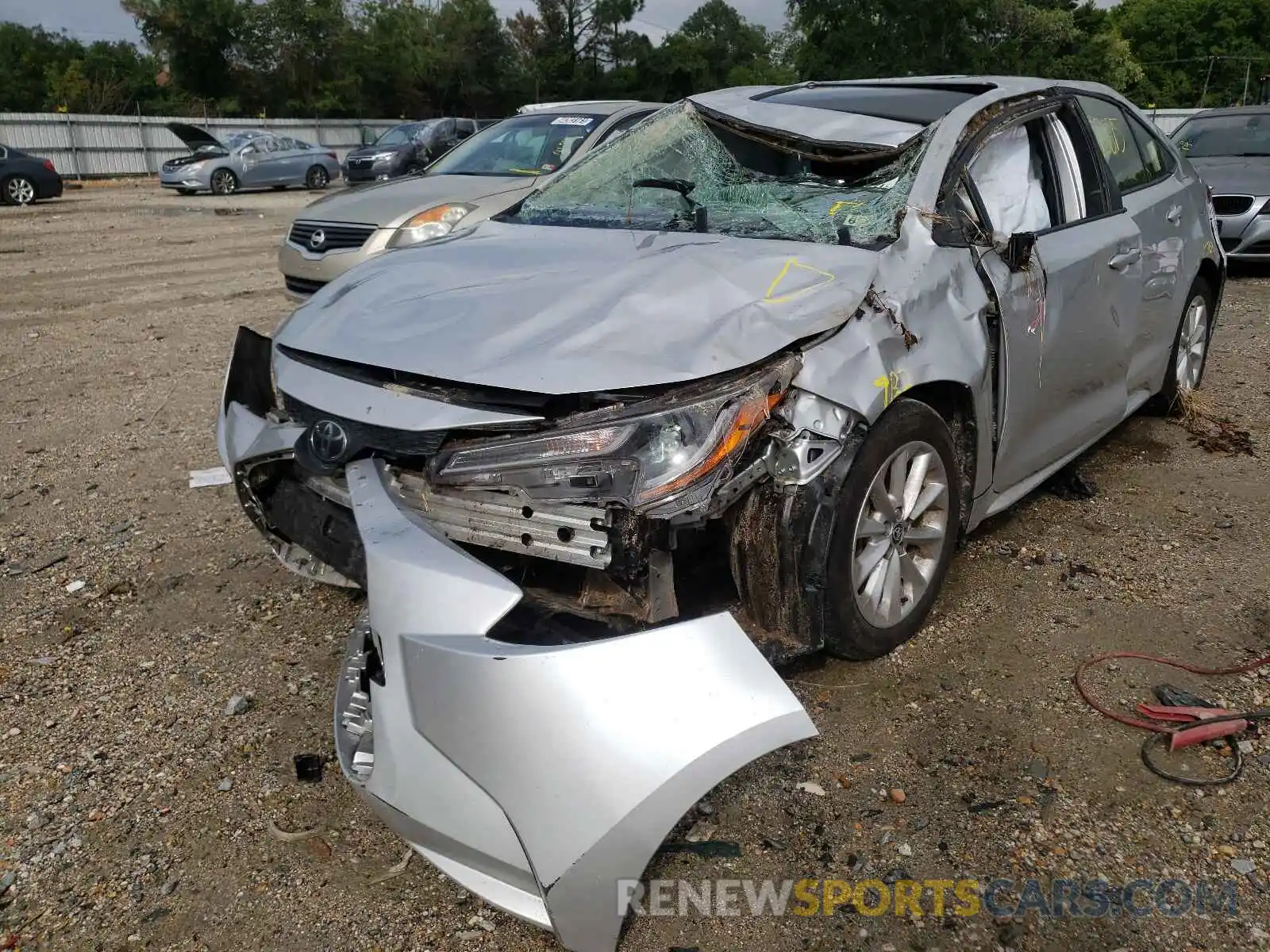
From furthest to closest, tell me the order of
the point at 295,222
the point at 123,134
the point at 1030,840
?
the point at 123,134 < the point at 295,222 < the point at 1030,840

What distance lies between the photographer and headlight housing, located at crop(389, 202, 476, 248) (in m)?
7.18

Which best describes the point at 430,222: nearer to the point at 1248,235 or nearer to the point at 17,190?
the point at 1248,235

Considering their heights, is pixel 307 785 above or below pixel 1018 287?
below

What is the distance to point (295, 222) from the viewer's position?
25.7 ft

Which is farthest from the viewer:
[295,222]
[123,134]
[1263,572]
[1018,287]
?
[123,134]

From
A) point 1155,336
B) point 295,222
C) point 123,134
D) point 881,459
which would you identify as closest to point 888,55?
point 123,134

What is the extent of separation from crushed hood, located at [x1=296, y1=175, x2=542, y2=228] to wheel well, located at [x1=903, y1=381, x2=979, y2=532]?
4762 mm

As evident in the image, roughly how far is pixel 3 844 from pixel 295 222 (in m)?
6.25

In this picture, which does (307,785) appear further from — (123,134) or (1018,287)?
(123,134)

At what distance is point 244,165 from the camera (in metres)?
22.2

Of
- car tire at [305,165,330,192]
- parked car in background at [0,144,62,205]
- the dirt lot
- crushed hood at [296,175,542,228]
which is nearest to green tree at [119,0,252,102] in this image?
car tire at [305,165,330,192]

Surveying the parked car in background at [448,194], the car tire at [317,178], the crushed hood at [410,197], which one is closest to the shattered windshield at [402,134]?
the car tire at [317,178]

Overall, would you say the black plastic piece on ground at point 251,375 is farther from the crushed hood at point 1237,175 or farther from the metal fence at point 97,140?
the metal fence at point 97,140

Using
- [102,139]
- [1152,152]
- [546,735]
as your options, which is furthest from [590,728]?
[102,139]
